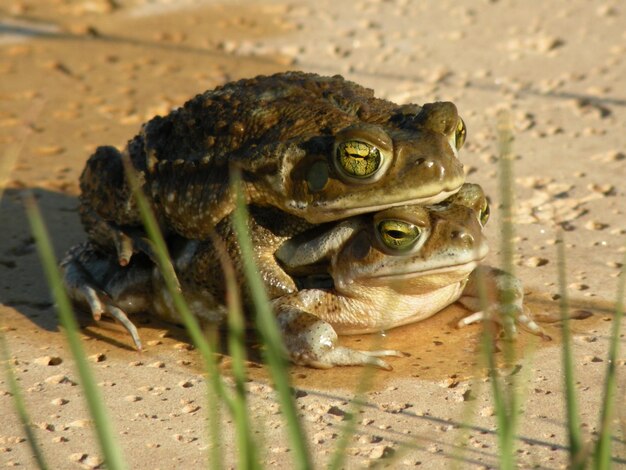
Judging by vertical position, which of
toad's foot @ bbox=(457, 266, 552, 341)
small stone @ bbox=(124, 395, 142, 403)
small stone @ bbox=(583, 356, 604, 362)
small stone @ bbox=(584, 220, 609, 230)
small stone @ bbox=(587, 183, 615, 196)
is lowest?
small stone @ bbox=(124, 395, 142, 403)

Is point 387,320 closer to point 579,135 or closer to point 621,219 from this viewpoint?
point 621,219

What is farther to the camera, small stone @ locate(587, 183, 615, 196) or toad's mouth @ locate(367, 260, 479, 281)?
small stone @ locate(587, 183, 615, 196)

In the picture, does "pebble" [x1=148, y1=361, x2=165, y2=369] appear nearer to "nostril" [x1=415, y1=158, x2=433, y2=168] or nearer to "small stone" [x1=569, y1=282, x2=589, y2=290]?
"nostril" [x1=415, y1=158, x2=433, y2=168]

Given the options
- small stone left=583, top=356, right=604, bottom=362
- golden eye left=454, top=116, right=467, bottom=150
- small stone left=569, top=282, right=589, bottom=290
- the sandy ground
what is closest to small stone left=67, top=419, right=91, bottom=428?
the sandy ground

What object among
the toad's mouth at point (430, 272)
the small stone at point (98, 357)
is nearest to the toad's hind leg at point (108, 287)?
the small stone at point (98, 357)

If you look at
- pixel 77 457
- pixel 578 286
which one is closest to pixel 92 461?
pixel 77 457

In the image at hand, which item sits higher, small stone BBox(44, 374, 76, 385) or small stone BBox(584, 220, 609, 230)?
small stone BBox(584, 220, 609, 230)

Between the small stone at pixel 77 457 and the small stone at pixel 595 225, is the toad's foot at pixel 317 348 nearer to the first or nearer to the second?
the small stone at pixel 77 457
